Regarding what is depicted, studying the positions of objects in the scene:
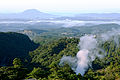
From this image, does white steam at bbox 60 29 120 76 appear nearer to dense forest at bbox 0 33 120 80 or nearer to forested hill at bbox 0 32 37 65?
dense forest at bbox 0 33 120 80

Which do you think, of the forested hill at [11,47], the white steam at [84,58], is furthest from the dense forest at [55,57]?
the white steam at [84,58]

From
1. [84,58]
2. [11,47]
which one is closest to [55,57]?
[84,58]

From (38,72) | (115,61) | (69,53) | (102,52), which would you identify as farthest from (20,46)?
(38,72)

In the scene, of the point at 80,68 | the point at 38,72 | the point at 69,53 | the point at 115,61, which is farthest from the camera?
the point at 69,53

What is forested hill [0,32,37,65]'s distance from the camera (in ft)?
193

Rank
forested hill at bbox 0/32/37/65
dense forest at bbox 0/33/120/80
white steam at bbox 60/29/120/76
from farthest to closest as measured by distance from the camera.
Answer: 1. forested hill at bbox 0/32/37/65
2. white steam at bbox 60/29/120/76
3. dense forest at bbox 0/33/120/80

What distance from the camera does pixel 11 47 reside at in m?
68.2

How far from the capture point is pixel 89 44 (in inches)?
2672

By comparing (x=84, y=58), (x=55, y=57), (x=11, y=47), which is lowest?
(x=55, y=57)

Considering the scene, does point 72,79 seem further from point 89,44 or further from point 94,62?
point 89,44

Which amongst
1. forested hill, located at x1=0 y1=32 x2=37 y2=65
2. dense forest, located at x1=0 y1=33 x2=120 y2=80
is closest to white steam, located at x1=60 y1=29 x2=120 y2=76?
dense forest, located at x1=0 y1=33 x2=120 y2=80

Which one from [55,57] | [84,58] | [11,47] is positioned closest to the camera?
[84,58]

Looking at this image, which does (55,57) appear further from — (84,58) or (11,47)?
(11,47)

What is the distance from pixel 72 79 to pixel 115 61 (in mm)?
25947
